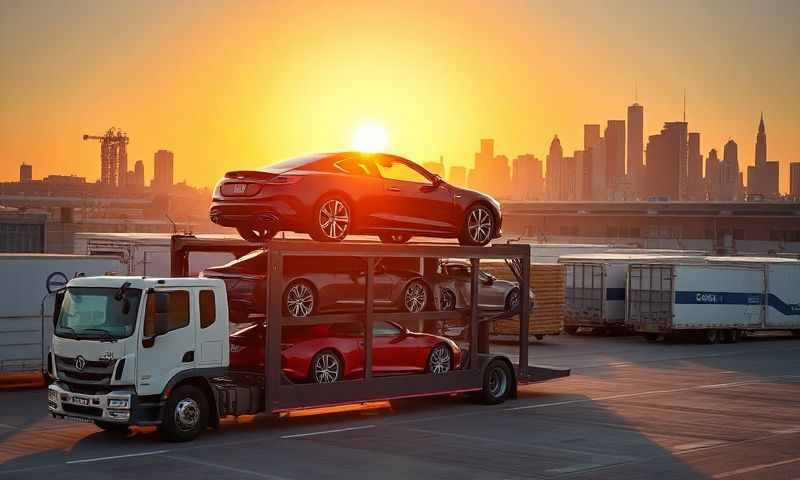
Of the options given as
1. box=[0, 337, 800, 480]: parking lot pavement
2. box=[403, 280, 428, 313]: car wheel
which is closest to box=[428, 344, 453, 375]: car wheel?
box=[0, 337, 800, 480]: parking lot pavement

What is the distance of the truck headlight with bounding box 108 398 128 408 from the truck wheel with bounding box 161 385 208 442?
0.65 metres

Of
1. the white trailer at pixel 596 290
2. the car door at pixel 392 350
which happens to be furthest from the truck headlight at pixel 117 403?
the white trailer at pixel 596 290

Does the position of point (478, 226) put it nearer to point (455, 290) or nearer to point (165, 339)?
point (455, 290)

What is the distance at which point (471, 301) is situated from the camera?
20.8 metres

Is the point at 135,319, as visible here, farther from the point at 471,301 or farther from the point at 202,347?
the point at 471,301

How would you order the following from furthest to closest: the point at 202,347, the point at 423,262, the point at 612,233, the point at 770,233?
the point at 612,233 < the point at 770,233 < the point at 423,262 < the point at 202,347

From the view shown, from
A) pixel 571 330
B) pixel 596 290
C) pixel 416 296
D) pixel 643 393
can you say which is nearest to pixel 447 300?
pixel 416 296

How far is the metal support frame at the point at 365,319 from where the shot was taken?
17.2 m

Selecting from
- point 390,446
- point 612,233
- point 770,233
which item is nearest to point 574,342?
point 390,446

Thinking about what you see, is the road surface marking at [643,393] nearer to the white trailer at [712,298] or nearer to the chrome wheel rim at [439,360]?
the chrome wheel rim at [439,360]

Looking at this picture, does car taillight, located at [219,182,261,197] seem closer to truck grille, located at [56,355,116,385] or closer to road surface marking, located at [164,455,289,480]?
truck grille, located at [56,355,116,385]

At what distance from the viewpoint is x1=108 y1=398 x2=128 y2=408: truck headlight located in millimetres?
15883

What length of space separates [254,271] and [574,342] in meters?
24.5

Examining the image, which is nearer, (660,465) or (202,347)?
(660,465)
